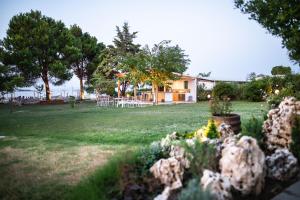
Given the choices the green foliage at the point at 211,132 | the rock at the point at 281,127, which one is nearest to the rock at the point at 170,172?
the green foliage at the point at 211,132

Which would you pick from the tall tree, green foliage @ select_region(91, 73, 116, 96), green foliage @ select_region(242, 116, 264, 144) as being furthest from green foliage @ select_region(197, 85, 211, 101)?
green foliage @ select_region(242, 116, 264, 144)

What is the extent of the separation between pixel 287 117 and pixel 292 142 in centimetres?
52

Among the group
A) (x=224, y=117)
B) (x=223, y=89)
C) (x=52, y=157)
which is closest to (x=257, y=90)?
(x=223, y=89)

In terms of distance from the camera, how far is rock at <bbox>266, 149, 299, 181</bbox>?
3.48m

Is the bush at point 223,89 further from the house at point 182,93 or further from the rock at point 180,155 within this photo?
the rock at point 180,155

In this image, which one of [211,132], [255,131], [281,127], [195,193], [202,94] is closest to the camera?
[195,193]

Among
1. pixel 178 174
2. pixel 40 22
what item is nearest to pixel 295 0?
pixel 178 174

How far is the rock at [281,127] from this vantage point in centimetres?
444

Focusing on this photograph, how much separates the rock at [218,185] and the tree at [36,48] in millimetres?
31683

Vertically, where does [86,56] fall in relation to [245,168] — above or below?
above

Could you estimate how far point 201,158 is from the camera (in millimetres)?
3271

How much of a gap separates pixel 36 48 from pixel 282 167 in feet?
108

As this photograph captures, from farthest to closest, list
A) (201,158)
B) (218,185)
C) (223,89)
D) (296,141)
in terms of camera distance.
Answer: (223,89) → (296,141) → (201,158) → (218,185)

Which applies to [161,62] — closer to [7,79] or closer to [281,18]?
[7,79]
